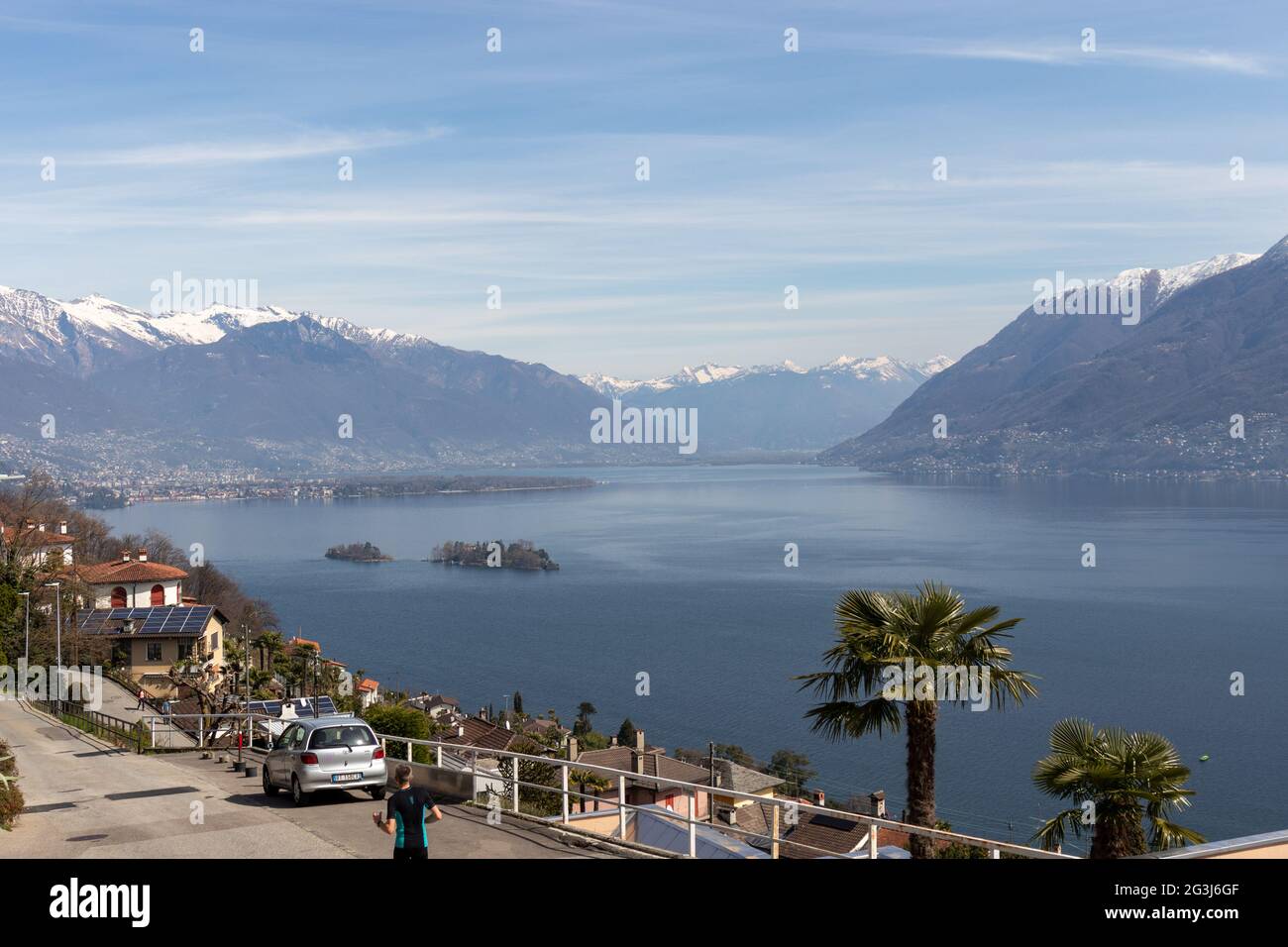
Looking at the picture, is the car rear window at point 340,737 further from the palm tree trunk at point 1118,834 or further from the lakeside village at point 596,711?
the palm tree trunk at point 1118,834

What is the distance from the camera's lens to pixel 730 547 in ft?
599

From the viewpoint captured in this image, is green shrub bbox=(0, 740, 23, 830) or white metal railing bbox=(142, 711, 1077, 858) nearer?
white metal railing bbox=(142, 711, 1077, 858)

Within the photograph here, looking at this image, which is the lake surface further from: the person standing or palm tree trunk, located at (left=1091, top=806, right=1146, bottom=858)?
the person standing

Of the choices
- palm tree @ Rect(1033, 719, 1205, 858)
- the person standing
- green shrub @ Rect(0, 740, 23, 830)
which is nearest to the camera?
the person standing

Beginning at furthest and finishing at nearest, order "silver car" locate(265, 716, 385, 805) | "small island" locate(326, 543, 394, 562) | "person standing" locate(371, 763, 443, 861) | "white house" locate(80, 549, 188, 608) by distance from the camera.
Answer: "small island" locate(326, 543, 394, 562) < "white house" locate(80, 549, 188, 608) < "silver car" locate(265, 716, 385, 805) < "person standing" locate(371, 763, 443, 861)

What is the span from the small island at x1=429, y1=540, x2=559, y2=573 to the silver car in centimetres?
14949

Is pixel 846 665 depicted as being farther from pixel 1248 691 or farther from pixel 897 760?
pixel 1248 691

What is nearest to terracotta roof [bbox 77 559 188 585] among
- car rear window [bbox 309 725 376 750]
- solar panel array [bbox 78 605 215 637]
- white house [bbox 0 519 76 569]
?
white house [bbox 0 519 76 569]

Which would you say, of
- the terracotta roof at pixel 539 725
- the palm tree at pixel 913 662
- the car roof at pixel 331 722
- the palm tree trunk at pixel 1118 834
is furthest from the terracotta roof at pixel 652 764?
the palm tree trunk at pixel 1118 834

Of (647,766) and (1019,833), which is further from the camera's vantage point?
(1019,833)

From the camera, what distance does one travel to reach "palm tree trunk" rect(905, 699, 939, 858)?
55.2 ft

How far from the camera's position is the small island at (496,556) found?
173625 millimetres
